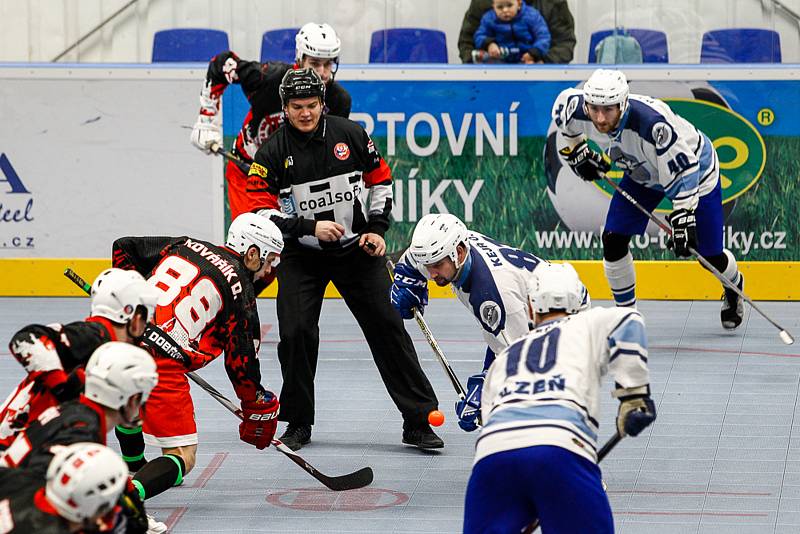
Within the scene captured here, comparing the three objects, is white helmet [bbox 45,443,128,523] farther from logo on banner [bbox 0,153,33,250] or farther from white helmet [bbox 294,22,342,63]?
logo on banner [bbox 0,153,33,250]

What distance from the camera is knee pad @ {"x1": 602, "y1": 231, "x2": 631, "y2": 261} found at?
7.93m

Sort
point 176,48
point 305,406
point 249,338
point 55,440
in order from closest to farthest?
1. point 55,440
2. point 249,338
3. point 305,406
4. point 176,48

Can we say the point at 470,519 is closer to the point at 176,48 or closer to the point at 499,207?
the point at 499,207

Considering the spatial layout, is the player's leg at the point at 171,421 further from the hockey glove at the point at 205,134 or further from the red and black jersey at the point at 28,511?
the hockey glove at the point at 205,134

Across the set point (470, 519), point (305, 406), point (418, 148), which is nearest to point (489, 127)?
point (418, 148)

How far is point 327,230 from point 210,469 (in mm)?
1101

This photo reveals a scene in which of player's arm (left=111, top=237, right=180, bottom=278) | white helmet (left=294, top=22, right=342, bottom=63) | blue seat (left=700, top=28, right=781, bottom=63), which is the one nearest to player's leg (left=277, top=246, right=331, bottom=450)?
player's arm (left=111, top=237, right=180, bottom=278)

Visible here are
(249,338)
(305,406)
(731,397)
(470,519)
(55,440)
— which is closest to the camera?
(55,440)

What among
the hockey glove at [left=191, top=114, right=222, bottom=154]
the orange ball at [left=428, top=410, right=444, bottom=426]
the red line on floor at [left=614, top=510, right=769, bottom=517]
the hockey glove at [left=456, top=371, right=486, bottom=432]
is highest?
the hockey glove at [left=191, top=114, right=222, bottom=154]

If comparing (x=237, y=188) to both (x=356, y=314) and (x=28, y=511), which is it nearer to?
(x=356, y=314)

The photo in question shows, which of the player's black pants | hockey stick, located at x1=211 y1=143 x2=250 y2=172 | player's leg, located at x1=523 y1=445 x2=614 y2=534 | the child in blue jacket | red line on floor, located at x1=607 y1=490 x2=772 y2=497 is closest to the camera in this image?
player's leg, located at x1=523 y1=445 x2=614 y2=534

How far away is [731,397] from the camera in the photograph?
7105 mm

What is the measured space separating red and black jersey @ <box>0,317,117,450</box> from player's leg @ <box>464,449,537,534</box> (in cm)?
111

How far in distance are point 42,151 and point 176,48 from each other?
3.87 feet
